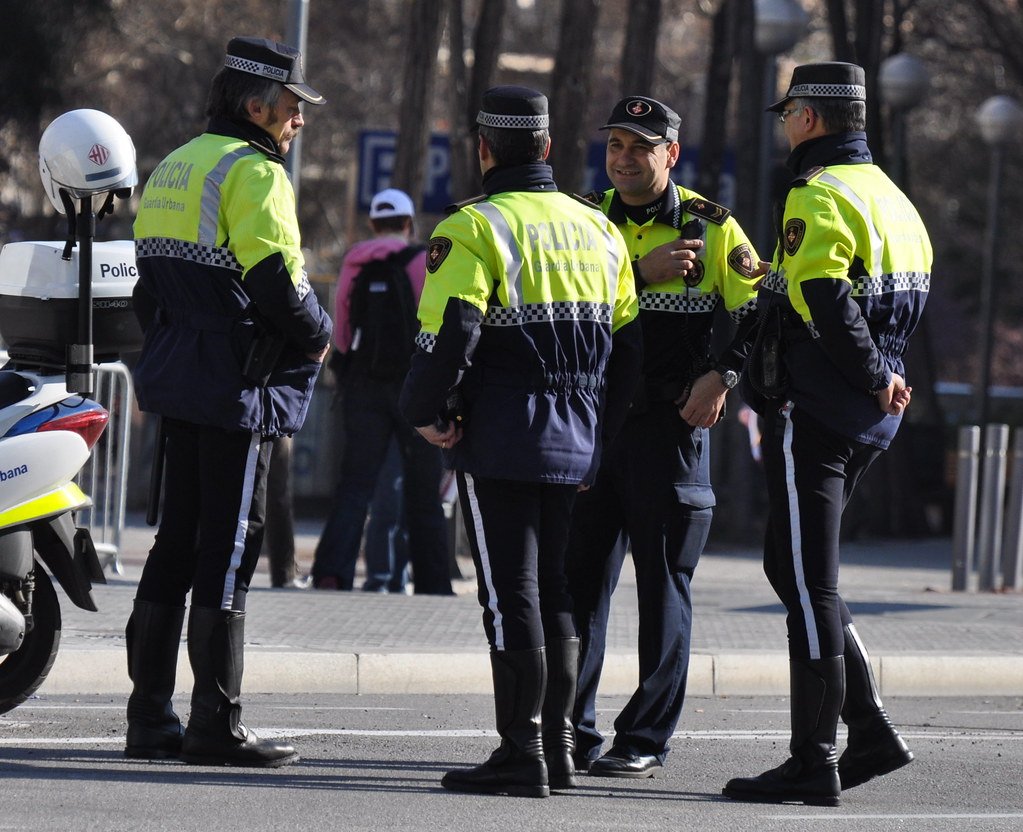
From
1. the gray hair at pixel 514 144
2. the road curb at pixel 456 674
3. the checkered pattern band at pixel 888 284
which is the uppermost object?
the gray hair at pixel 514 144

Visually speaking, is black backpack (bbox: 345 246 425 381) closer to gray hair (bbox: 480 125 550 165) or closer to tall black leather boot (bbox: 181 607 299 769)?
tall black leather boot (bbox: 181 607 299 769)

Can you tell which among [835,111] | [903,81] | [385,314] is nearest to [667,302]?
[835,111]

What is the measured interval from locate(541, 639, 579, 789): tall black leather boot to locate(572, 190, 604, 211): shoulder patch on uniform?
Answer: 1.26m

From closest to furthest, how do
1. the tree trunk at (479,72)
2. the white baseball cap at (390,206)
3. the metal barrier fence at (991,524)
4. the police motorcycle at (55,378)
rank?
the police motorcycle at (55,378) → the white baseball cap at (390,206) → the metal barrier fence at (991,524) → the tree trunk at (479,72)

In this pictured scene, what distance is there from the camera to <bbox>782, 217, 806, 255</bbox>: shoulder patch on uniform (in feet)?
16.9

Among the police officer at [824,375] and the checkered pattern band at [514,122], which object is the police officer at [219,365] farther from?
the police officer at [824,375]

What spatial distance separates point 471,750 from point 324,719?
755 mm

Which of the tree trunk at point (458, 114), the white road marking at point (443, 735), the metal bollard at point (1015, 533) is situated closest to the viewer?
the white road marking at point (443, 735)

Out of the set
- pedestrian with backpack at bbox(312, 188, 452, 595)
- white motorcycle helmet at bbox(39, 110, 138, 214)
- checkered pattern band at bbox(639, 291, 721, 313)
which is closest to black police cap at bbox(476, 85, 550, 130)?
checkered pattern band at bbox(639, 291, 721, 313)

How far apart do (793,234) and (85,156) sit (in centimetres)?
243

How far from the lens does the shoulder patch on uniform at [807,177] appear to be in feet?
17.1

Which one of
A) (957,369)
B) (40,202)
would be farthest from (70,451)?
(957,369)

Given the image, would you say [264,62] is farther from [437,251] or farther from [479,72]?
[479,72]

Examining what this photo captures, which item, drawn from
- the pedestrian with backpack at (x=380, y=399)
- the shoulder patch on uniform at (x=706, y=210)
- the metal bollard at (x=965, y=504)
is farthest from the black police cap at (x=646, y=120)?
the metal bollard at (x=965, y=504)
